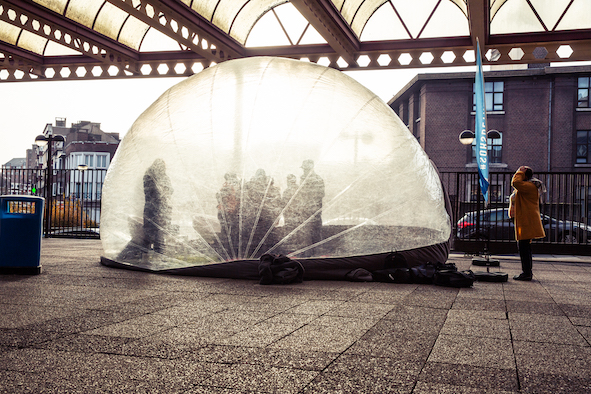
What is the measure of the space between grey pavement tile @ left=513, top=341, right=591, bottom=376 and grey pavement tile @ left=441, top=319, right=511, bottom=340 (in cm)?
29

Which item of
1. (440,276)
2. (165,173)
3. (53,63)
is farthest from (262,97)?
(53,63)

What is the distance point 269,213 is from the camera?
7.27 m

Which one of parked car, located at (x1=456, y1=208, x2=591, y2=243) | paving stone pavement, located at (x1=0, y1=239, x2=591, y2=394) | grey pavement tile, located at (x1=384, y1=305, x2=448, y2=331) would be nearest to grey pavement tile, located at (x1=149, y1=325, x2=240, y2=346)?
paving stone pavement, located at (x1=0, y1=239, x2=591, y2=394)

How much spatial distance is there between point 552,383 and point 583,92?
118 ft

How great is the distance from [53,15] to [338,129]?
880cm

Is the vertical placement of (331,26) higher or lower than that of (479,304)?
higher

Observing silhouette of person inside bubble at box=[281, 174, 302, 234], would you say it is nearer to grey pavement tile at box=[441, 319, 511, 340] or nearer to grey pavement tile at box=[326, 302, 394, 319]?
grey pavement tile at box=[326, 302, 394, 319]

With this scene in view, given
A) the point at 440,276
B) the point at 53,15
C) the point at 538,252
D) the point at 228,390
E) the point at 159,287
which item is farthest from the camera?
the point at 538,252

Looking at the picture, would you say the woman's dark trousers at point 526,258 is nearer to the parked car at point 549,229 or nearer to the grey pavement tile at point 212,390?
the parked car at point 549,229

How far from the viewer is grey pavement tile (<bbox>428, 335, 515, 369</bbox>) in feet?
11.2

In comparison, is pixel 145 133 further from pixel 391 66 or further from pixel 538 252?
pixel 538 252

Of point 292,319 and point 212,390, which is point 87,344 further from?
point 292,319

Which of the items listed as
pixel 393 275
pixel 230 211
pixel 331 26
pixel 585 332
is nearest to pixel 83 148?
pixel 331 26

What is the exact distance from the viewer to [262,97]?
771cm
